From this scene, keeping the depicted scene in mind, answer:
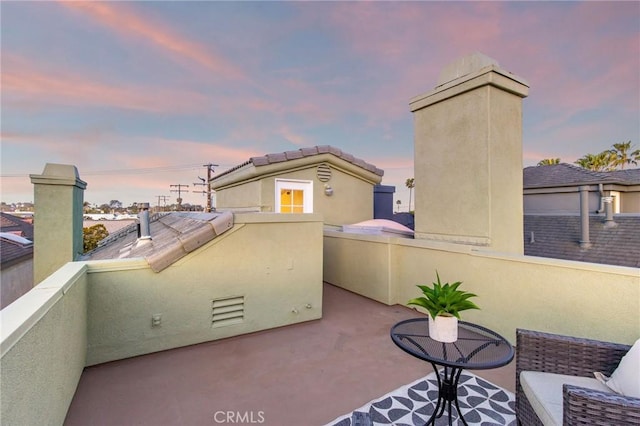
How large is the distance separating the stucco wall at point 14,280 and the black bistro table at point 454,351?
8465mm

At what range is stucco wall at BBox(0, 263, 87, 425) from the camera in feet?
4.92

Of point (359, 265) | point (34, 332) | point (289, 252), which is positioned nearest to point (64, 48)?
point (289, 252)

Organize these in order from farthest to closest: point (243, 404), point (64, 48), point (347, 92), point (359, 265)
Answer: point (347, 92), point (64, 48), point (359, 265), point (243, 404)

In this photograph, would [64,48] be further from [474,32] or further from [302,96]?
[474,32]

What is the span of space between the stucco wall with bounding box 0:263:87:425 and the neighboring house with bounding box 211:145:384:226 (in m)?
5.55

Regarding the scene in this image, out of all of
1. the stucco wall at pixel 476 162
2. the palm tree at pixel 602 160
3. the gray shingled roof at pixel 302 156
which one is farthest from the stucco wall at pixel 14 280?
the palm tree at pixel 602 160

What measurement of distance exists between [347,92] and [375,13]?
4368 millimetres

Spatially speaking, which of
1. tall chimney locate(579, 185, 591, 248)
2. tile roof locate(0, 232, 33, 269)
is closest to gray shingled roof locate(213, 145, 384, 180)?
tile roof locate(0, 232, 33, 269)

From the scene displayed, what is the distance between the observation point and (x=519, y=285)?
4.06m


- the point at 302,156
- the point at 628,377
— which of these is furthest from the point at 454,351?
the point at 302,156

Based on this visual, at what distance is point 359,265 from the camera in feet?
22.1

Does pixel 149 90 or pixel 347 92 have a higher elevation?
pixel 347 92

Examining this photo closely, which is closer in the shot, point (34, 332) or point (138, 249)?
point (34, 332)

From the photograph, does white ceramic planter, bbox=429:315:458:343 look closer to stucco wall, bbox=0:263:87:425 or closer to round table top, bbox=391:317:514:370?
round table top, bbox=391:317:514:370
